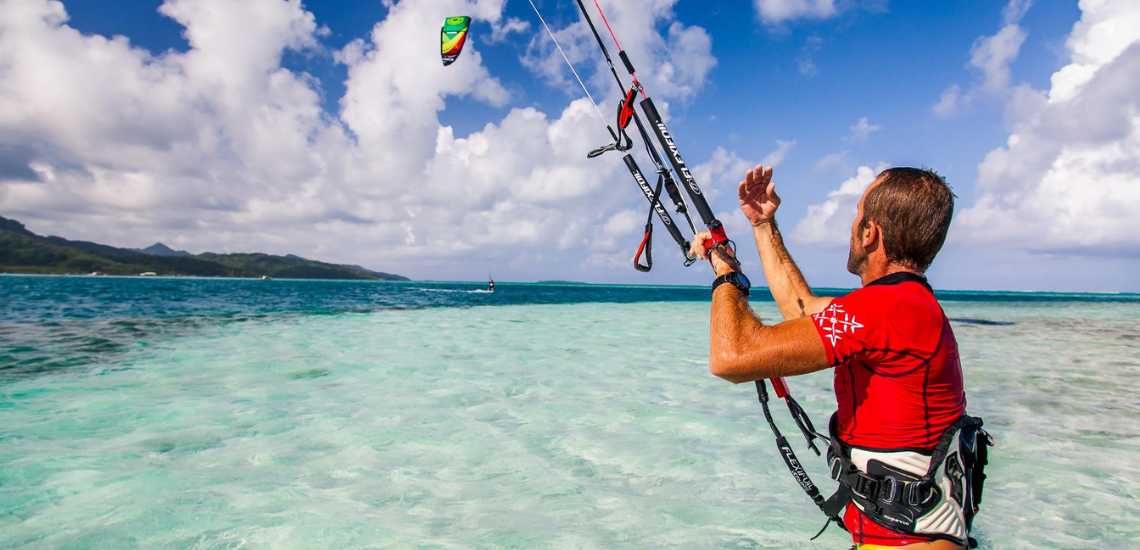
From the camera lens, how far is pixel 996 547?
436cm

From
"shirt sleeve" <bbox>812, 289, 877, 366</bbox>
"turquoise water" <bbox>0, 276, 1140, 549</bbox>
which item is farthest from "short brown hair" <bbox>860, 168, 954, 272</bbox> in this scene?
"turquoise water" <bbox>0, 276, 1140, 549</bbox>

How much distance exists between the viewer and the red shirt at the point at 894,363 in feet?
7.16

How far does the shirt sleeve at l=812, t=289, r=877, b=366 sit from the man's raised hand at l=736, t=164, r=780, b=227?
46.2 inches

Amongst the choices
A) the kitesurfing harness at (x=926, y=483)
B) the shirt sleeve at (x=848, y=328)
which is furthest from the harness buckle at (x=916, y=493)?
the shirt sleeve at (x=848, y=328)

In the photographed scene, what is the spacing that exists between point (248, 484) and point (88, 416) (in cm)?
445

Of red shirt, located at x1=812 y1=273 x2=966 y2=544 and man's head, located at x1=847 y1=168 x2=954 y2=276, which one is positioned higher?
man's head, located at x1=847 y1=168 x2=954 y2=276

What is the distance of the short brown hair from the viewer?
2.34 metres

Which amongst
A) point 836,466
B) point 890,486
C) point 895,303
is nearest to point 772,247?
point 895,303

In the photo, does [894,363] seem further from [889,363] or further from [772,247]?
[772,247]

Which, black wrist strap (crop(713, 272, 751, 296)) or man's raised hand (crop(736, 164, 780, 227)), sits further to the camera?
man's raised hand (crop(736, 164, 780, 227))

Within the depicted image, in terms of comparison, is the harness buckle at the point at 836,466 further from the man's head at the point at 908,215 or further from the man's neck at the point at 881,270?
the man's head at the point at 908,215

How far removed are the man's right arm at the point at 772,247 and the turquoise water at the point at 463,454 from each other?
238 cm

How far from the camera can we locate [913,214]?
7.75 feet

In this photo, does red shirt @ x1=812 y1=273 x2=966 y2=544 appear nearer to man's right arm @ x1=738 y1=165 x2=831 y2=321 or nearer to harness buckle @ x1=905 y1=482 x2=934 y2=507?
harness buckle @ x1=905 y1=482 x2=934 y2=507
